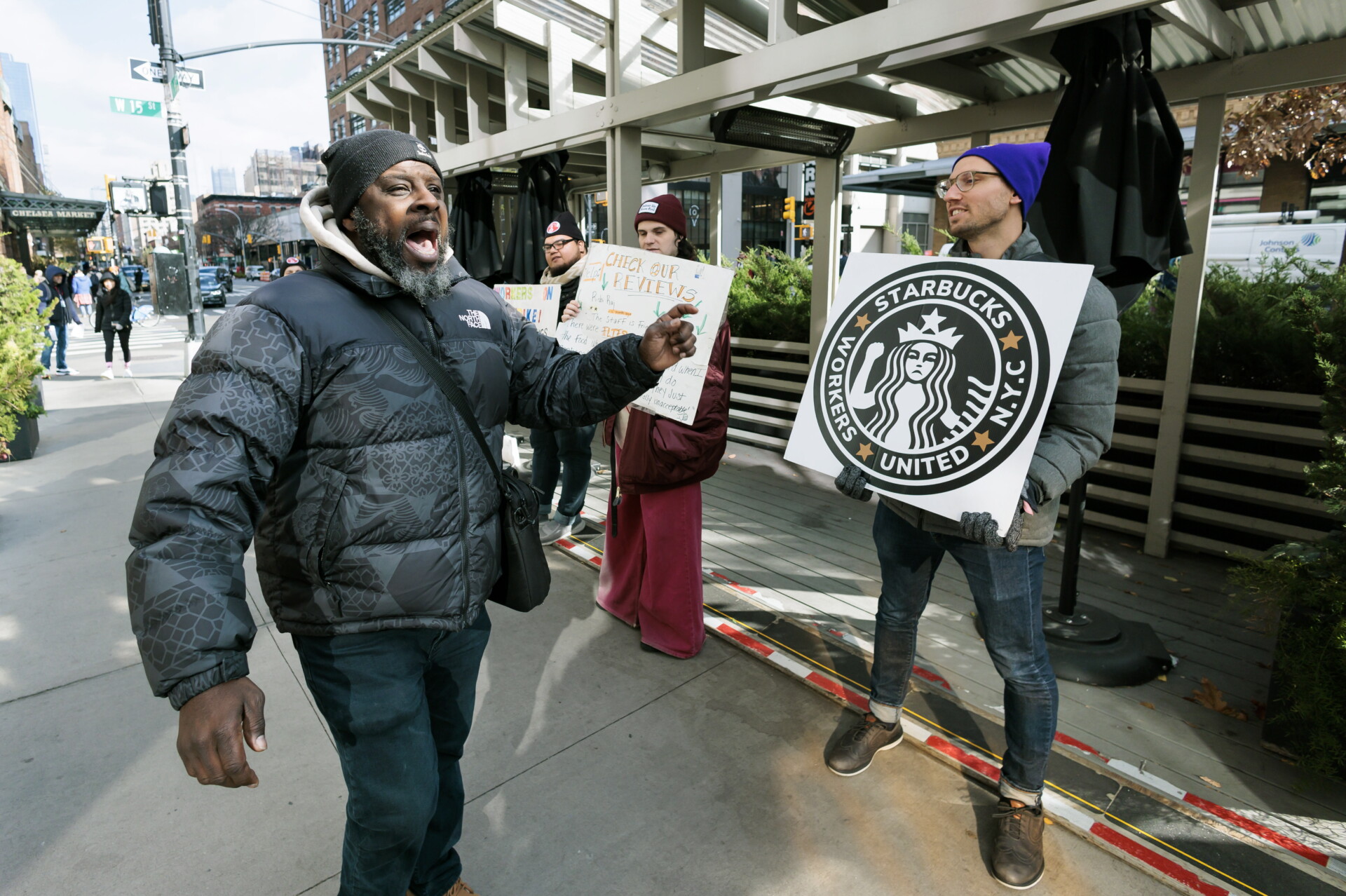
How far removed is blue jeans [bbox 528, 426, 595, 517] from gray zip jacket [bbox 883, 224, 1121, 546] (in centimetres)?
314

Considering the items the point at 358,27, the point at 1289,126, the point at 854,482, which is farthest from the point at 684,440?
the point at 358,27

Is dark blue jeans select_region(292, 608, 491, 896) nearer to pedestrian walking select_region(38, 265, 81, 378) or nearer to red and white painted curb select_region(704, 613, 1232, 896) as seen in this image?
red and white painted curb select_region(704, 613, 1232, 896)

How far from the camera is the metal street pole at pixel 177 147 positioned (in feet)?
39.3

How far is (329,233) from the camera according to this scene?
165 cm

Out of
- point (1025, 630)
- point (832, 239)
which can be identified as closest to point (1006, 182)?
point (1025, 630)

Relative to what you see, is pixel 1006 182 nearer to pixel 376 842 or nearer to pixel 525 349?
pixel 525 349

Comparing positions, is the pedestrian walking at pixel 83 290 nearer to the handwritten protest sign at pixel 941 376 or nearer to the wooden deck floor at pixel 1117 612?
the wooden deck floor at pixel 1117 612

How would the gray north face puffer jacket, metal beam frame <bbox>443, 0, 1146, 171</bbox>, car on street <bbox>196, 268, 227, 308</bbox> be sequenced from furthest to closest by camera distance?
car on street <bbox>196, 268, 227, 308</bbox> < metal beam frame <bbox>443, 0, 1146, 171</bbox> < the gray north face puffer jacket

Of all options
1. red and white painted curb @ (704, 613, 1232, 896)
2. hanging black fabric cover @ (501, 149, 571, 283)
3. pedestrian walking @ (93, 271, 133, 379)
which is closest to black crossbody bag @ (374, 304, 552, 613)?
red and white painted curb @ (704, 613, 1232, 896)

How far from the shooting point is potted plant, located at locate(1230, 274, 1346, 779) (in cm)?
241

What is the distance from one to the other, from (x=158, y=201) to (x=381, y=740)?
13465 millimetres

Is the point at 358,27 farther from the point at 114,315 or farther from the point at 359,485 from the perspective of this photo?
the point at 359,485

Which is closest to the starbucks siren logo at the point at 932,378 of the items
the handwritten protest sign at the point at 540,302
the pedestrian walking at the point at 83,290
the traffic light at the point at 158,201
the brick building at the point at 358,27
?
the handwritten protest sign at the point at 540,302

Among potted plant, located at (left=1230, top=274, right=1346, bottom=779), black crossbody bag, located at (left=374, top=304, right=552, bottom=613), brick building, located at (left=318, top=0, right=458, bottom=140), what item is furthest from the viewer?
brick building, located at (left=318, top=0, right=458, bottom=140)
